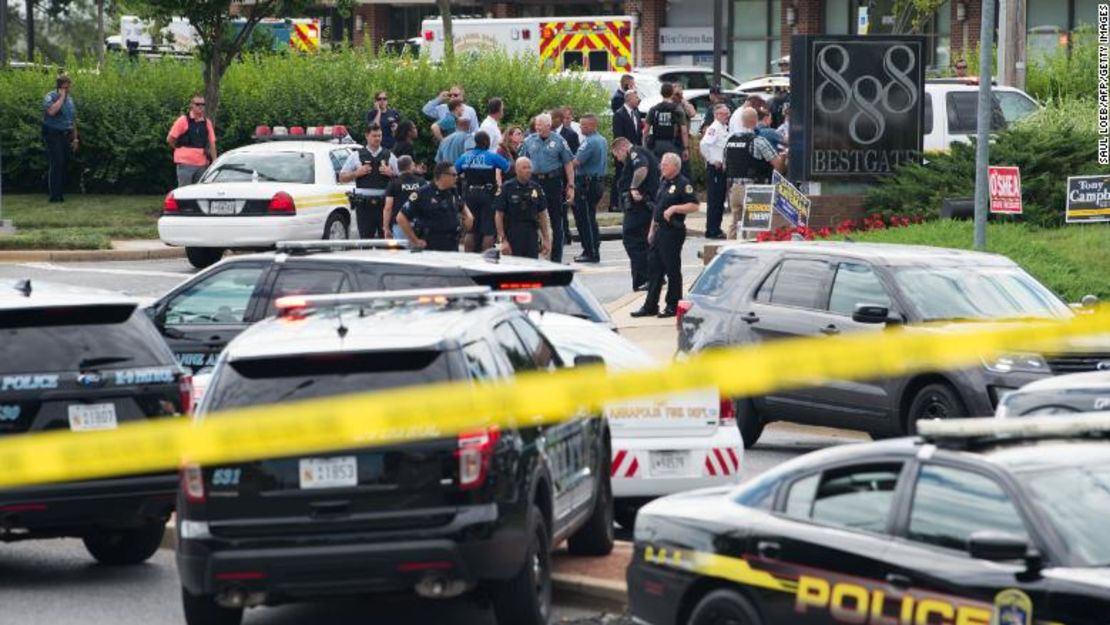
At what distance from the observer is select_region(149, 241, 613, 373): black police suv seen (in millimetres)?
14648

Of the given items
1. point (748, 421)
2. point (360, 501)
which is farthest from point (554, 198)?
point (360, 501)

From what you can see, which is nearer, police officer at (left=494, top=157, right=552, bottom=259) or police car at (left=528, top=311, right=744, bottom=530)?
police car at (left=528, top=311, right=744, bottom=530)

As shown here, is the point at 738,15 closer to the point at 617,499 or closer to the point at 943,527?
the point at 617,499

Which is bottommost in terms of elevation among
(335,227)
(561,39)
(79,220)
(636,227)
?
(79,220)

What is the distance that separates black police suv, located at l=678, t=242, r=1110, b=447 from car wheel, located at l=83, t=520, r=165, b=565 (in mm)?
5511

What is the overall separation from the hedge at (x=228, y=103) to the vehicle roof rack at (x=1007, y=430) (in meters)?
28.4

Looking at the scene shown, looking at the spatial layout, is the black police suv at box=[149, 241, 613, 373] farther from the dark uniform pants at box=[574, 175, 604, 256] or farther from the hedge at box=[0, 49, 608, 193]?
the hedge at box=[0, 49, 608, 193]

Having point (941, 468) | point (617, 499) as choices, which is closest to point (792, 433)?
point (617, 499)

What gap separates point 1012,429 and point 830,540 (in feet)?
2.70

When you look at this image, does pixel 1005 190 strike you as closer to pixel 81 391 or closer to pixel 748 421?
pixel 748 421

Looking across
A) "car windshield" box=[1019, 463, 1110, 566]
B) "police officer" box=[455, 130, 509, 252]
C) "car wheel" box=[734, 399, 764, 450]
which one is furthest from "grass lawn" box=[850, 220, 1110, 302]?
"car windshield" box=[1019, 463, 1110, 566]

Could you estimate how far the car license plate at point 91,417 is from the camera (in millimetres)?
11961

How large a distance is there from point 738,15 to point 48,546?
54.9 m

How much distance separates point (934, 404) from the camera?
15.7m
